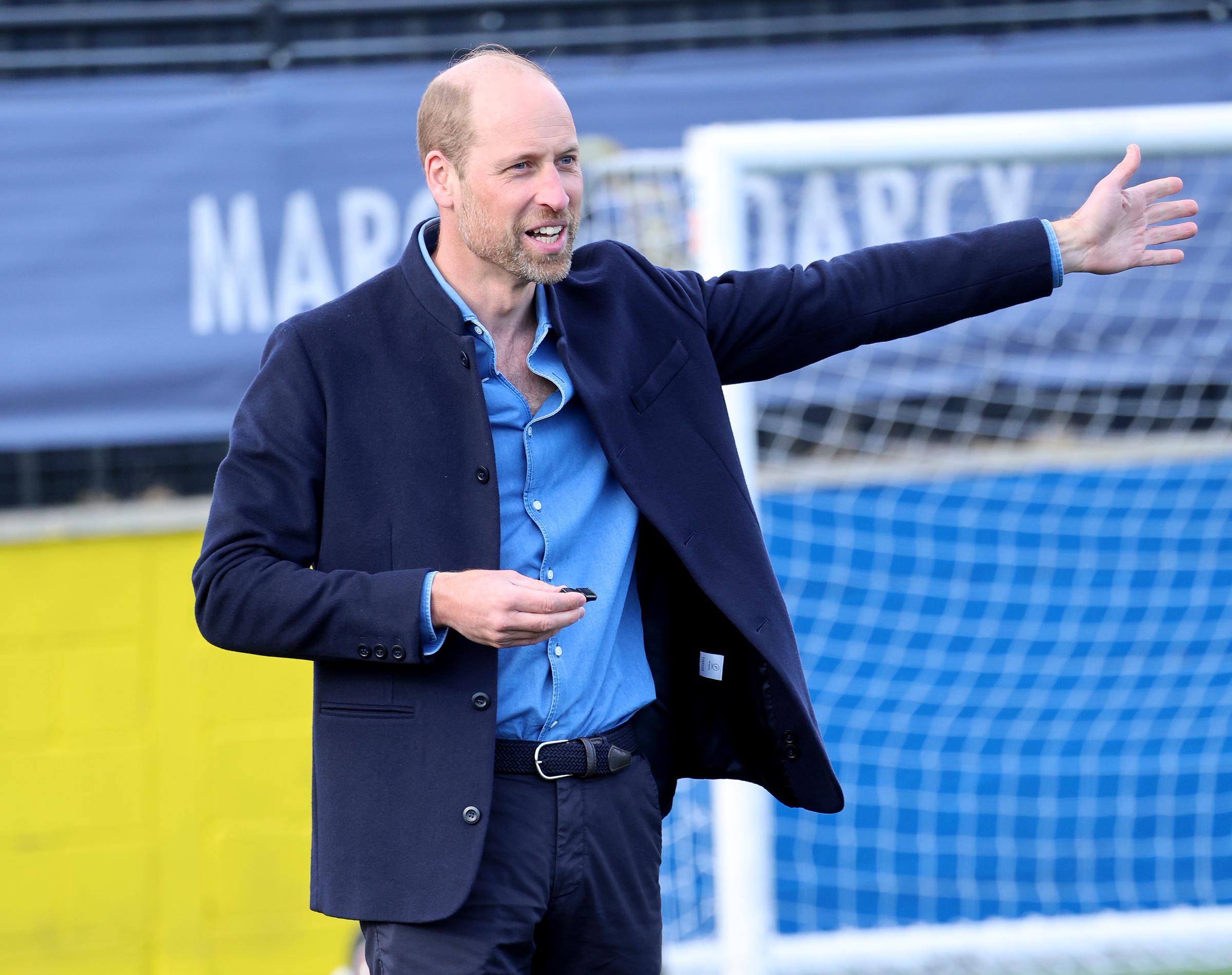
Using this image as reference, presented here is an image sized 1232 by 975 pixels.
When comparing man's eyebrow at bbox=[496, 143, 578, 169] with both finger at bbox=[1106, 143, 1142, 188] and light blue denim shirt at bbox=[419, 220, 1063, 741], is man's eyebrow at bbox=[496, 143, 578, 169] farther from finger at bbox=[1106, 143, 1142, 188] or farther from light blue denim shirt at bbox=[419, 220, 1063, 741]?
finger at bbox=[1106, 143, 1142, 188]

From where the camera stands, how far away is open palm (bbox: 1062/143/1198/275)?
6.21ft

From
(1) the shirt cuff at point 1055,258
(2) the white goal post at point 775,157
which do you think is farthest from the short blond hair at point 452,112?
(2) the white goal post at point 775,157

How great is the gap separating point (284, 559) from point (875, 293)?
2.84 feet

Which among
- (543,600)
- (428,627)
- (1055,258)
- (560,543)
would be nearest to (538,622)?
(543,600)

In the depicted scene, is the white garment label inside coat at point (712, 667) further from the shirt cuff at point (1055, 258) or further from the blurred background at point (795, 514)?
the blurred background at point (795, 514)

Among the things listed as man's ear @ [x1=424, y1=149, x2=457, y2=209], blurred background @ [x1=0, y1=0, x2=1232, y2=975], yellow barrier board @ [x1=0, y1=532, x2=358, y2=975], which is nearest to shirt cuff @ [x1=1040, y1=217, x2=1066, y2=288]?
man's ear @ [x1=424, y1=149, x2=457, y2=209]

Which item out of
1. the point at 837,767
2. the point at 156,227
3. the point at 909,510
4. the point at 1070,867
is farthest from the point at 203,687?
the point at 1070,867

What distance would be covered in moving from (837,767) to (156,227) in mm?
2706

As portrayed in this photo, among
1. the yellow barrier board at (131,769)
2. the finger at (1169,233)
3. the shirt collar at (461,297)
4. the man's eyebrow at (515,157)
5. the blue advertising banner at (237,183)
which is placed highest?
the blue advertising banner at (237,183)

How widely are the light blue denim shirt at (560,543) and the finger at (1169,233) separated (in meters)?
0.82

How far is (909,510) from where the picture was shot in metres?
4.41

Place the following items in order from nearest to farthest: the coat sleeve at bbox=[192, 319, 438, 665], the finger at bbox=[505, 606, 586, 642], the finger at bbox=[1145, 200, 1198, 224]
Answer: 1. the finger at bbox=[505, 606, 586, 642]
2. the coat sleeve at bbox=[192, 319, 438, 665]
3. the finger at bbox=[1145, 200, 1198, 224]

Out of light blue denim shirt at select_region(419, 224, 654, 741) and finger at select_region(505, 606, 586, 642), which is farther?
light blue denim shirt at select_region(419, 224, 654, 741)

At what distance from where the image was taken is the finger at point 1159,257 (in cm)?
189
